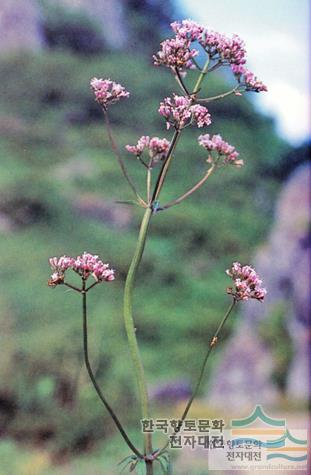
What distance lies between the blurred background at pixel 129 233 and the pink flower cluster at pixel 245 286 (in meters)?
0.47

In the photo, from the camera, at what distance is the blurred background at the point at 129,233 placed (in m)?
1.02

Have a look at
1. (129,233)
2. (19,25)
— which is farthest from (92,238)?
(19,25)

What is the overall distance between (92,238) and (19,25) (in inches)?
14.7

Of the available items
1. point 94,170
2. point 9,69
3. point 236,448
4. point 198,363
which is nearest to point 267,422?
point 236,448

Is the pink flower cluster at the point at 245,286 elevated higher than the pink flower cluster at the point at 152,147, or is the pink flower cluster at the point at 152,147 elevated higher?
the pink flower cluster at the point at 152,147

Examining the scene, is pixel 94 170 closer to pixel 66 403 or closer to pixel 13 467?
pixel 66 403

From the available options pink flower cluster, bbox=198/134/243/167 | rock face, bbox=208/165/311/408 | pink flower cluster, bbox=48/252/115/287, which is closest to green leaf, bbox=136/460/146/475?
pink flower cluster, bbox=48/252/115/287

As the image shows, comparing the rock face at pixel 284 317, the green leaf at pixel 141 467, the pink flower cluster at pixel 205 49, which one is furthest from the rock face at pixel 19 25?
the green leaf at pixel 141 467

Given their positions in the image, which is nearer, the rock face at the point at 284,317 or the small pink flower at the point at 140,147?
the small pink flower at the point at 140,147

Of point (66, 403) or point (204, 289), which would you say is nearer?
point (66, 403)

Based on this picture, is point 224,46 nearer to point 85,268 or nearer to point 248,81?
point 248,81

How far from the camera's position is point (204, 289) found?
1.20m

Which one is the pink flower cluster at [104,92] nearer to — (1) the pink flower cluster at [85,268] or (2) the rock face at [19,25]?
(1) the pink flower cluster at [85,268]

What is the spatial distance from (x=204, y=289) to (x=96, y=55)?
458 mm
